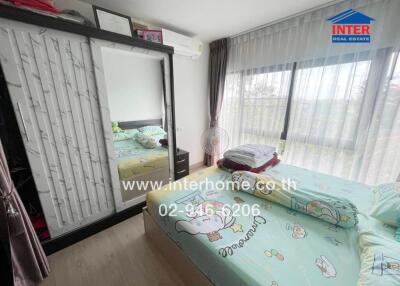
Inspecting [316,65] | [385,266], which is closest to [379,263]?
[385,266]

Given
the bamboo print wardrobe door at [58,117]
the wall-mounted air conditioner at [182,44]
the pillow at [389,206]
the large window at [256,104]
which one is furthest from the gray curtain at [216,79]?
the pillow at [389,206]

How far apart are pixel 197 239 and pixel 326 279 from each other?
66 cm

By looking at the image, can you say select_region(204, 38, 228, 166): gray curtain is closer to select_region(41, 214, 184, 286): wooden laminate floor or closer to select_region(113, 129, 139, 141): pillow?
select_region(113, 129, 139, 141): pillow

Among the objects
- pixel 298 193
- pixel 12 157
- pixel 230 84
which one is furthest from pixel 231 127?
pixel 12 157

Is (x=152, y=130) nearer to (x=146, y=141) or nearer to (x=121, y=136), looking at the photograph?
(x=146, y=141)

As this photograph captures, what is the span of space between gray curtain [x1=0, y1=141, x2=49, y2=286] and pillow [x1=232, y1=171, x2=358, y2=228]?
1.64m

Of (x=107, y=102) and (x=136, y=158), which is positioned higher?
(x=107, y=102)

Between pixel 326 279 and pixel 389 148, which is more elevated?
pixel 389 148

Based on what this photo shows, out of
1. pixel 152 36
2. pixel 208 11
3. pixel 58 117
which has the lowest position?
pixel 58 117

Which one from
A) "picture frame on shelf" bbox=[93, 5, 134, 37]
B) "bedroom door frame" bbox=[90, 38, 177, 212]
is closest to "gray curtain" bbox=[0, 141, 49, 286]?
"bedroom door frame" bbox=[90, 38, 177, 212]

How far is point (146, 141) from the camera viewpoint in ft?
7.09

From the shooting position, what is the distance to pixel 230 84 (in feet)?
9.82

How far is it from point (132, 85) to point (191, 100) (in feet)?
4.43

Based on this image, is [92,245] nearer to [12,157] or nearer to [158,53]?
[12,157]
